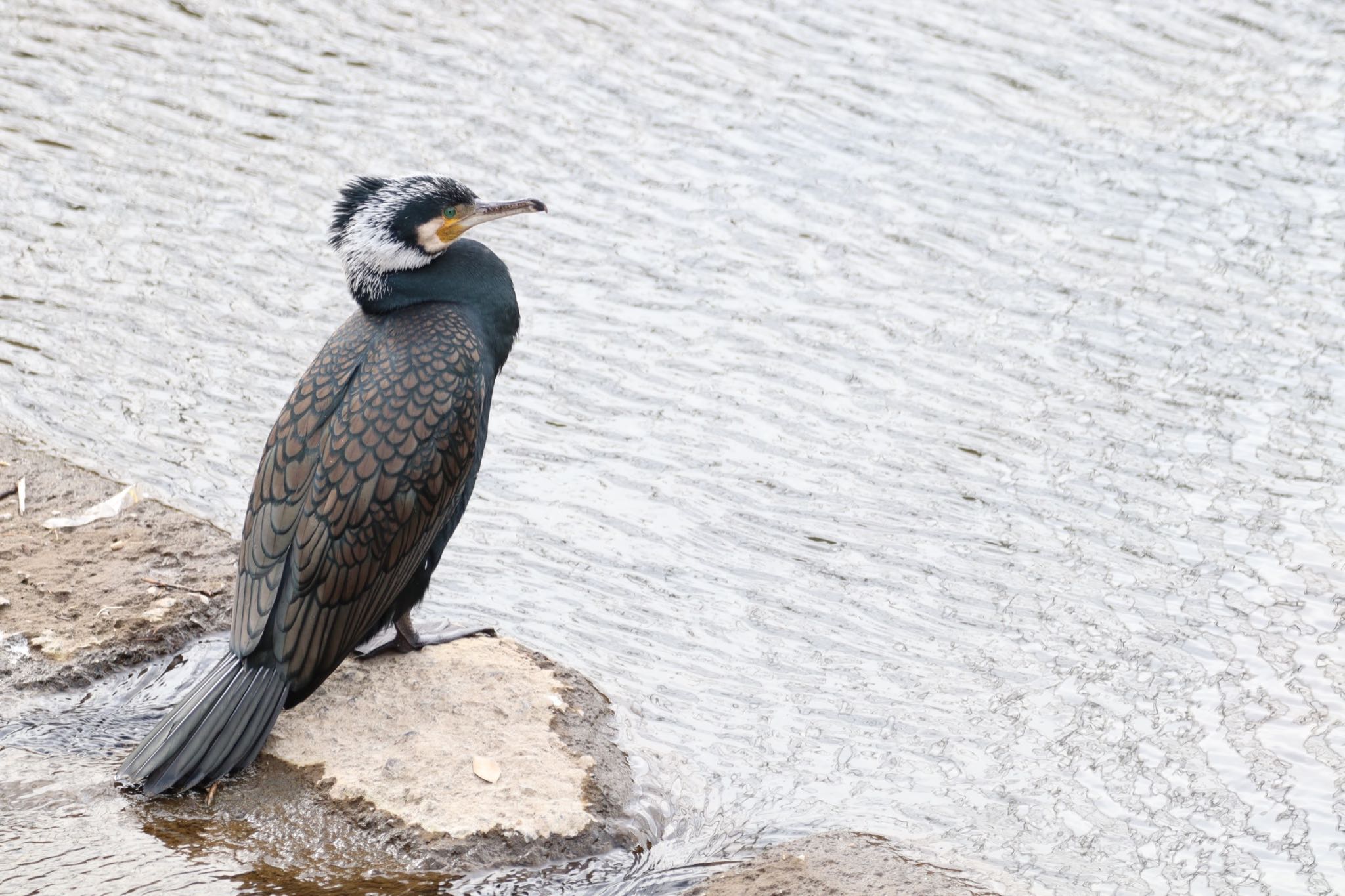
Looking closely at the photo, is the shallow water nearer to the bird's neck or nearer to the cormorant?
the cormorant

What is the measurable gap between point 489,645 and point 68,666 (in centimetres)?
123

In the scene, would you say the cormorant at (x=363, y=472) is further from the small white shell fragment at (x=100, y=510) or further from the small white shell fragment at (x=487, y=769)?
the small white shell fragment at (x=100, y=510)

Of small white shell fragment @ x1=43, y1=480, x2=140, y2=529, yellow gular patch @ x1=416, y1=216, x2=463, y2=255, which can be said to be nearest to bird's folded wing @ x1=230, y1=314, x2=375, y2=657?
yellow gular patch @ x1=416, y1=216, x2=463, y2=255

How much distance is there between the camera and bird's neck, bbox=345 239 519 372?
5203 millimetres

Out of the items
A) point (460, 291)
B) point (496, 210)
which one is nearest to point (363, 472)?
point (460, 291)

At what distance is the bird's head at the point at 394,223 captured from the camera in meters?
5.13

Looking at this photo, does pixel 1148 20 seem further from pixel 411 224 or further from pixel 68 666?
pixel 68 666

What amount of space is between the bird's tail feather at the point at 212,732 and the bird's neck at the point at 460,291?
1235mm

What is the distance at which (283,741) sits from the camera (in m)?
4.71

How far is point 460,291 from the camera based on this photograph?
17.2 feet

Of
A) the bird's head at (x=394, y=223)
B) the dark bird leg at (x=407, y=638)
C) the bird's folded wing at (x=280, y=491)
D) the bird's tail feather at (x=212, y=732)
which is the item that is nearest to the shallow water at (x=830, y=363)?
the bird's tail feather at (x=212, y=732)

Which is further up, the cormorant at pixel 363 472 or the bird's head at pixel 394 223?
the bird's head at pixel 394 223

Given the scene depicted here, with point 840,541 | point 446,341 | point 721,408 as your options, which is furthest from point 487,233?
point 446,341

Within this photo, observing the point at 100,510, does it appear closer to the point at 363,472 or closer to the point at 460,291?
the point at 363,472
